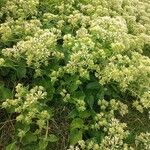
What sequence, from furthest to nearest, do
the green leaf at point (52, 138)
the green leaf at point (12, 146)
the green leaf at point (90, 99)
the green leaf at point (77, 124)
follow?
the green leaf at point (90, 99), the green leaf at point (77, 124), the green leaf at point (52, 138), the green leaf at point (12, 146)

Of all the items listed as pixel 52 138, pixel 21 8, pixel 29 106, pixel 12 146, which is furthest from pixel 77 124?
pixel 21 8

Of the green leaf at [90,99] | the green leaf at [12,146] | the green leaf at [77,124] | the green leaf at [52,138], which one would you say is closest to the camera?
the green leaf at [12,146]

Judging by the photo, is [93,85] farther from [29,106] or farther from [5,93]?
[5,93]

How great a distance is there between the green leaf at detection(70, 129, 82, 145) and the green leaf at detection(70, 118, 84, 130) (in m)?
0.05

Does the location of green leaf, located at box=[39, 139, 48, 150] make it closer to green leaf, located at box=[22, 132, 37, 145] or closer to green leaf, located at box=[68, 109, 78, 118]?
green leaf, located at box=[22, 132, 37, 145]

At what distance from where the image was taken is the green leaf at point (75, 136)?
3.70 m

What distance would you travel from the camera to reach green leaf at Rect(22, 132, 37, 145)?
11.8ft

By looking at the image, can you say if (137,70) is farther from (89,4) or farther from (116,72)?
(89,4)

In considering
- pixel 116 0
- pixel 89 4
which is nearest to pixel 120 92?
pixel 89 4

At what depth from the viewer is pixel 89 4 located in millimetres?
4992

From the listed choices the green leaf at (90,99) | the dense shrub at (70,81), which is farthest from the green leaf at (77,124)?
the green leaf at (90,99)

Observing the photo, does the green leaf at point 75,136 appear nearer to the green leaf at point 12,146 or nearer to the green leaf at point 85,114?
the green leaf at point 85,114

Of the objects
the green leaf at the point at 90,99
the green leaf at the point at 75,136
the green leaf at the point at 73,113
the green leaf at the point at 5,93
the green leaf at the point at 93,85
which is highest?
the green leaf at the point at 93,85

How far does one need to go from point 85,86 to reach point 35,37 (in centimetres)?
70
